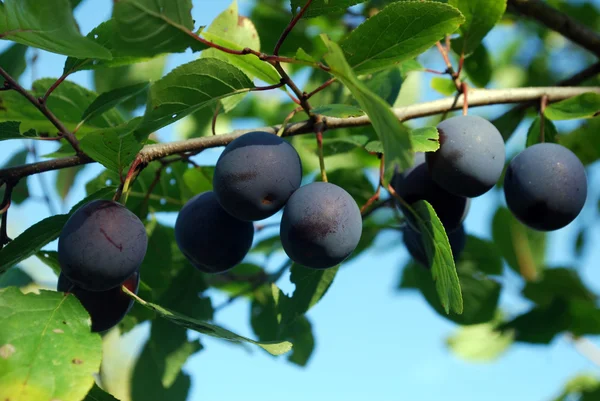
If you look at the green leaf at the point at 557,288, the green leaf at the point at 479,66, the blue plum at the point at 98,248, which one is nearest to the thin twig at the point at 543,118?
the green leaf at the point at 479,66

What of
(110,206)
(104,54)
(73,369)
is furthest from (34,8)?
(73,369)

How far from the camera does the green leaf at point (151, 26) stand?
1018mm

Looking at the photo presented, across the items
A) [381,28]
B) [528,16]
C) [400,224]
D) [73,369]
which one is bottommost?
[400,224]

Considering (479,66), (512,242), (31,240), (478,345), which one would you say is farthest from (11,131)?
(478,345)

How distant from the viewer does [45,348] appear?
1074mm

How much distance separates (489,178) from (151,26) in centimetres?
68

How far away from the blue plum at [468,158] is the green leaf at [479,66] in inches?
26.4

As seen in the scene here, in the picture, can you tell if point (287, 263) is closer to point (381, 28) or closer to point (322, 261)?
point (322, 261)

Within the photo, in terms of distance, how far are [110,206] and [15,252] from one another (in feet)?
0.65

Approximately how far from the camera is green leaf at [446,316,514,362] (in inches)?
119

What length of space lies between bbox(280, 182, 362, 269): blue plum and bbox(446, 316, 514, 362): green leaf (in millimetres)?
1977

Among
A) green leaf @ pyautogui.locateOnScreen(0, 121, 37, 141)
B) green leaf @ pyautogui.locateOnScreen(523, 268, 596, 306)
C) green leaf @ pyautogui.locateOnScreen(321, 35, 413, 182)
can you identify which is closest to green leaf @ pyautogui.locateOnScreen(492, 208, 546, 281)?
green leaf @ pyautogui.locateOnScreen(523, 268, 596, 306)

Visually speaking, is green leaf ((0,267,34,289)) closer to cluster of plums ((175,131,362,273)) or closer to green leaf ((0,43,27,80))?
green leaf ((0,43,27,80))

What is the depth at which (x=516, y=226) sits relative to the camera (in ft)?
8.09
